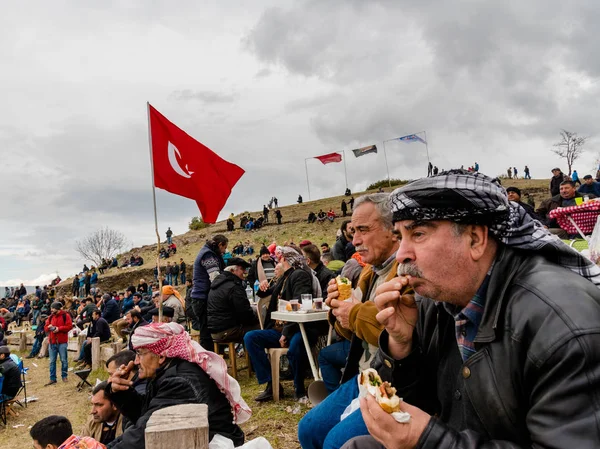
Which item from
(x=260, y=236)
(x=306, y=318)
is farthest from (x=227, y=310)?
(x=260, y=236)

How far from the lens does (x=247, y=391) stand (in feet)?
19.2

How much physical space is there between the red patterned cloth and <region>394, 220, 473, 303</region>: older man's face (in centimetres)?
378

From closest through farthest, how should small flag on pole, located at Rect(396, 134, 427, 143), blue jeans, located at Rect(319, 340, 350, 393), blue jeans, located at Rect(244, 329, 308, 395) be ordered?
blue jeans, located at Rect(319, 340, 350, 393) → blue jeans, located at Rect(244, 329, 308, 395) → small flag on pole, located at Rect(396, 134, 427, 143)

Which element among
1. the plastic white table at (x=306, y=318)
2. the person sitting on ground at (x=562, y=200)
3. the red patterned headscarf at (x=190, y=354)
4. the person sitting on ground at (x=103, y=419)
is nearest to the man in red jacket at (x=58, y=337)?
the person sitting on ground at (x=103, y=419)

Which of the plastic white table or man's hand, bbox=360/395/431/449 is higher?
man's hand, bbox=360/395/431/449

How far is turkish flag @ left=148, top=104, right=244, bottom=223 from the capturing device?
7004mm

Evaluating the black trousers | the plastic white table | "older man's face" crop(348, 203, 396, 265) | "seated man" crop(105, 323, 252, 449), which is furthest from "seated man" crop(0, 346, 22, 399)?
"older man's face" crop(348, 203, 396, 265)

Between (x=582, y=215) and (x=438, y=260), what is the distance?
13.1 feet

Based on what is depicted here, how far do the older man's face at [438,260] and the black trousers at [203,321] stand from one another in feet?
19.2

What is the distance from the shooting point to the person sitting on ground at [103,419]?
3783 mm

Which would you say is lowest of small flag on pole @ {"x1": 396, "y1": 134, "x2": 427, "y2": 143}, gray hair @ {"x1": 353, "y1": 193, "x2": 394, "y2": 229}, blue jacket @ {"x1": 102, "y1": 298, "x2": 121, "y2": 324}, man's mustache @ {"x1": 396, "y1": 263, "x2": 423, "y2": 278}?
blue jacket @ {"x1": 102, "y1": 298, "x2": 121, "y2": 324}

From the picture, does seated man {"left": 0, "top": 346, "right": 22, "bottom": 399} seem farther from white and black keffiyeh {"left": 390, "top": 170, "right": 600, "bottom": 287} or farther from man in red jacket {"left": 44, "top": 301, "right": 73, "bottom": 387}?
white and black keffiyeh {"left": 390, "top": 170, "right": 600, "bottom": 287}

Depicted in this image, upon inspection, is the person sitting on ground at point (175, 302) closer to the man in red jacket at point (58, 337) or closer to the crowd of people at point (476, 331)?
the man in red jacket at point (58, 337)

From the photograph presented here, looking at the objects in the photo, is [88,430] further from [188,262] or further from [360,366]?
[188,262]
